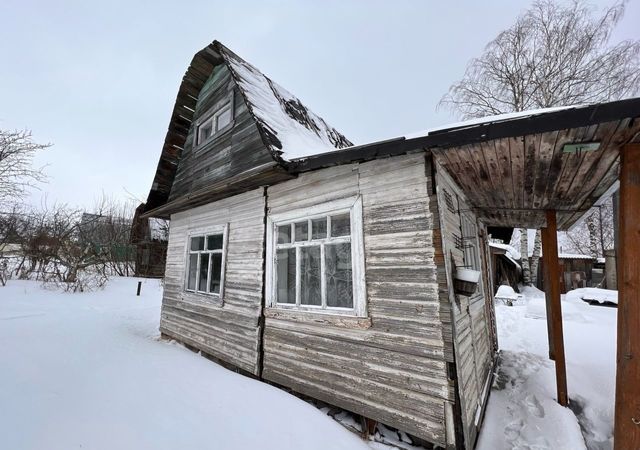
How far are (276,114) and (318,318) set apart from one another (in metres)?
4.18

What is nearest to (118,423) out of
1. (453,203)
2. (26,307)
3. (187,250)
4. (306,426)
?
(306,426)

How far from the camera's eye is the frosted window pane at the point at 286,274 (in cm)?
424

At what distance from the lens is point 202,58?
21.9 ft

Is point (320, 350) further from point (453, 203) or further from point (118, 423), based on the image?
point (453, 203)

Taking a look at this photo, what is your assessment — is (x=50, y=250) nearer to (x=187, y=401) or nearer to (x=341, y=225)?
(x=187, y=401)

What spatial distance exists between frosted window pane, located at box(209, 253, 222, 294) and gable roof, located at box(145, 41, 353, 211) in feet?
8.80

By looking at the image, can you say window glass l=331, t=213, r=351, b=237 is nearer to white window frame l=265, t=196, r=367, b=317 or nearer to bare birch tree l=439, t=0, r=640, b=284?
white window frame l=265, t=196, r=367, b=317

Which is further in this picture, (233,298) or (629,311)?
(233,298)

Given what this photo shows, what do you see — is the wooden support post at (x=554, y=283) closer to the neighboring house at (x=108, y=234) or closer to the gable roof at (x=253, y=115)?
the gable roof at (x=253, y=115)

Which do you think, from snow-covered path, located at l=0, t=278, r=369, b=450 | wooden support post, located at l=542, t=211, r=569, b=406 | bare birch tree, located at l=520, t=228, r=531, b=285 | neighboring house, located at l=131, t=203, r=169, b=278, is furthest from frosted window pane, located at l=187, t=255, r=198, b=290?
neighboring house, located at l=131, t=203, r=169, b=278

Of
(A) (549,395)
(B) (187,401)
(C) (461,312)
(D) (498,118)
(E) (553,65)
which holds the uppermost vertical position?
(E) (553,65)

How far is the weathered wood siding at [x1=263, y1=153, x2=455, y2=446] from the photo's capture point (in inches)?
114

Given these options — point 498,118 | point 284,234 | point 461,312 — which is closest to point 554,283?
point 461,312

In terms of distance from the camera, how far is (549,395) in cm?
433
